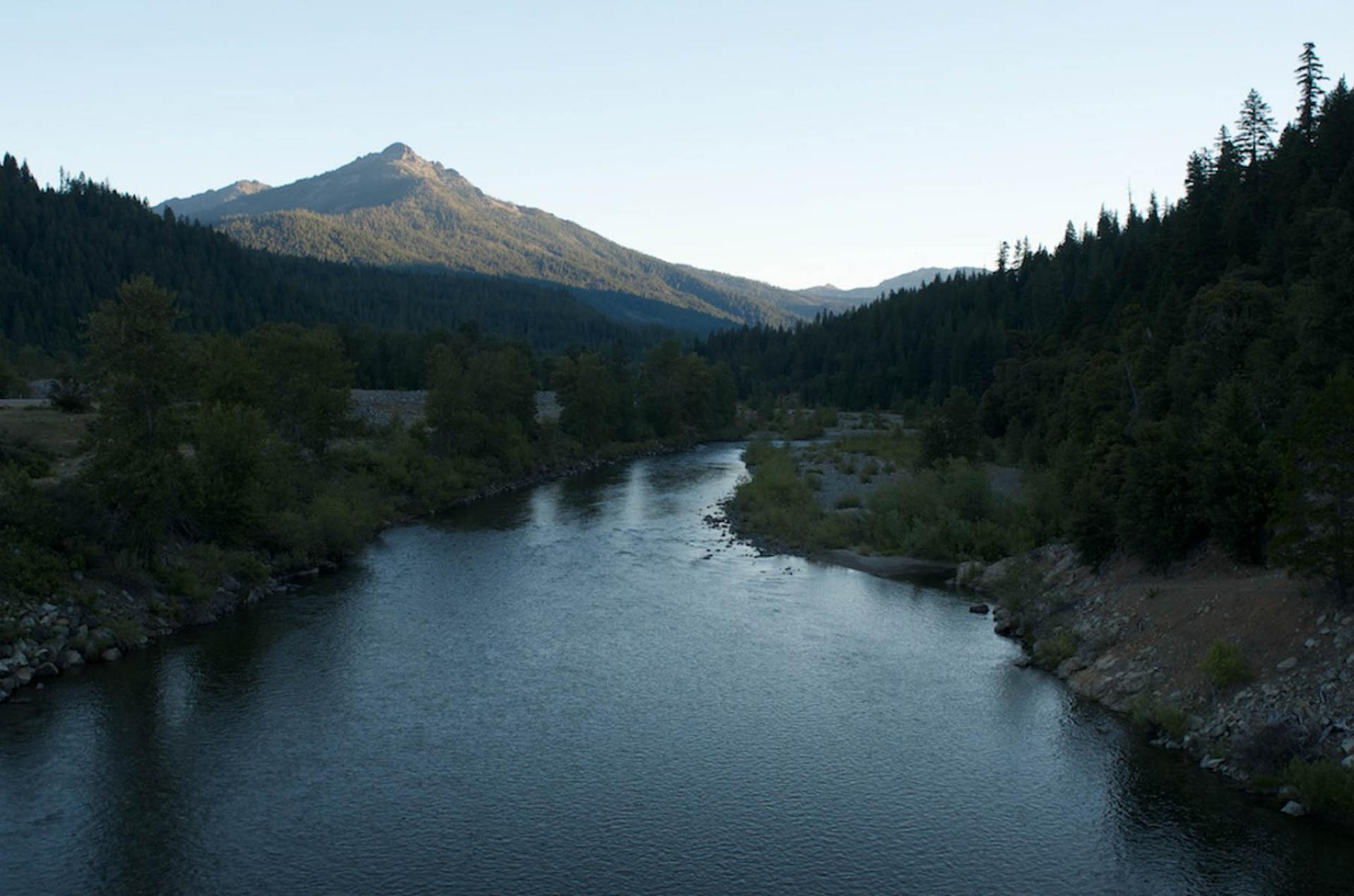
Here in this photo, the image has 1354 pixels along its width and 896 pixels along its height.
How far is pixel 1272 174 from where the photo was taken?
71.5 meters

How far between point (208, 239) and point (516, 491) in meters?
123

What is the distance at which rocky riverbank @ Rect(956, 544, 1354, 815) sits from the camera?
2244 cm

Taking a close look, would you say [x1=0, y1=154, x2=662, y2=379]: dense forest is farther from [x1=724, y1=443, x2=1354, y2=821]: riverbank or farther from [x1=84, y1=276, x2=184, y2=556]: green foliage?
[x1=724, y1=443, x2=1354, y2=821]: riverbank

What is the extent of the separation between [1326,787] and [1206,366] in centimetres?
3092

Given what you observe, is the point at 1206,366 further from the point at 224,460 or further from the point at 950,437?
the point at 224,460

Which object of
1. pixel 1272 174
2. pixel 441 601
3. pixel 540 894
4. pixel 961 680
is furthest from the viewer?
pixel 1272 174

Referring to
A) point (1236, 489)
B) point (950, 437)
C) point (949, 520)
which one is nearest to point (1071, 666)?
point (1236, 489)

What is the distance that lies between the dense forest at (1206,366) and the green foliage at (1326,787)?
229 inches

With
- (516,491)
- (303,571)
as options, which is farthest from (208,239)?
(303,571)

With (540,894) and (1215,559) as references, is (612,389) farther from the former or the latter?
(540,894)

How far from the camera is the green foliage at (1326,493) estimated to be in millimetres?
24141

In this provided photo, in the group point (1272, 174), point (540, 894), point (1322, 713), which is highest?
point (1272, 174)

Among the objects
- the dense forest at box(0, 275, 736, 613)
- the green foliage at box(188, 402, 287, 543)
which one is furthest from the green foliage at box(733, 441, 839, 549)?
the green foliage at box(188, 402, 287, 543)

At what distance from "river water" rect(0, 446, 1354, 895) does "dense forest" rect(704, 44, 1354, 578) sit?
773 centimetres
